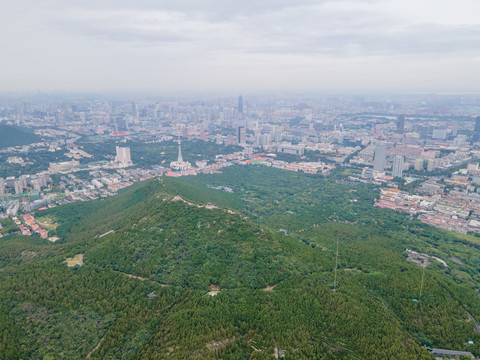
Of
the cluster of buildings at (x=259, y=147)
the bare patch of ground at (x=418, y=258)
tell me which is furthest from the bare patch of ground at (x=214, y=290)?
the cluster of buildings at (x=259, y=147)

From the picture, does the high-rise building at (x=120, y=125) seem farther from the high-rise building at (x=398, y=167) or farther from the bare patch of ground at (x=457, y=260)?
the bare patch of ground at (x=457, y=260)

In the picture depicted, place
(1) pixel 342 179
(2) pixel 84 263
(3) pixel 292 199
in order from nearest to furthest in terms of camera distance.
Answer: (2) pixel 84 263, (3) pixel 292 199, (1) pixel 342 179

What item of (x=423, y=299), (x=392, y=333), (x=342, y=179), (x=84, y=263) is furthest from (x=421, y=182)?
(x=84, y=263)

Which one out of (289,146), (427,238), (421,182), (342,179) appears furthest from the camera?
(289,146)

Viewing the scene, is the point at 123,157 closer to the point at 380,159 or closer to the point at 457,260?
the point at 380,159

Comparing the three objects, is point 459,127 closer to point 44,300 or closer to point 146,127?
point 146,127

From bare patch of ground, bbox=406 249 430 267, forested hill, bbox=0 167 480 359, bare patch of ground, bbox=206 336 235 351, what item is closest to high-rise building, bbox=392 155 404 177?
forested hill, bbox=0 167 480 359

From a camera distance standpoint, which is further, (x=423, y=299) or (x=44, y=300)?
(x=423, y=299)
